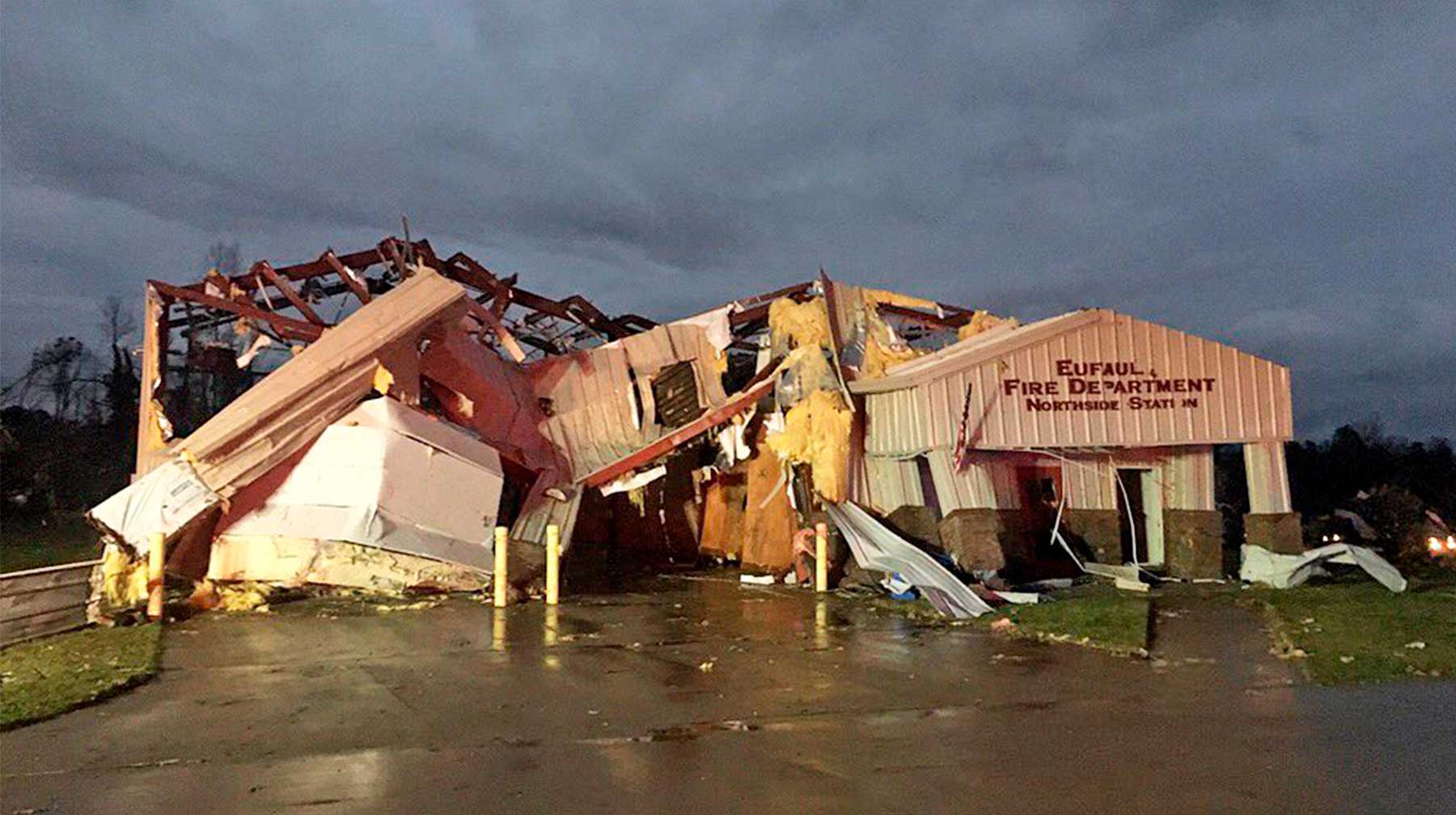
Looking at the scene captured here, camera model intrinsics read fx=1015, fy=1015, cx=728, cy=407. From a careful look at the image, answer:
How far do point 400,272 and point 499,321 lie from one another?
200cm

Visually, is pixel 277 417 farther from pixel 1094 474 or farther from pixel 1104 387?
pixel 1094 474

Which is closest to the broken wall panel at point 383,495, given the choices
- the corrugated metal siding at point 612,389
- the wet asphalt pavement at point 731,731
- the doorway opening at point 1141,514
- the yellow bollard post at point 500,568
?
the yellow bollard post at point 500,568

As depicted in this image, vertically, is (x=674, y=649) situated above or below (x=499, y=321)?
below

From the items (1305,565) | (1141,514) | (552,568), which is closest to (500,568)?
(552,568)

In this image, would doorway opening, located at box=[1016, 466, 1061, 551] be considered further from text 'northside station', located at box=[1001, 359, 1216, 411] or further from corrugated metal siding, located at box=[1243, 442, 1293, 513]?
corrugated metal siding, located at box=[1243, 442, 1293, 513]

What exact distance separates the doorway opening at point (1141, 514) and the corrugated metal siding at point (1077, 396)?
6.10 ft

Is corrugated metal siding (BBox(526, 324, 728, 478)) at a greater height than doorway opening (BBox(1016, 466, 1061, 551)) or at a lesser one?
greater

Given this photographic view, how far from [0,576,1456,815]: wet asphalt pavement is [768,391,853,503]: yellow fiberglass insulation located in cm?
595

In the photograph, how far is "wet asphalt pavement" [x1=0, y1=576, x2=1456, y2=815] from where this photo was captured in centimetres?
590

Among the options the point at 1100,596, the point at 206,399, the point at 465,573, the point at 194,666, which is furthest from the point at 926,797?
the point at 206,399

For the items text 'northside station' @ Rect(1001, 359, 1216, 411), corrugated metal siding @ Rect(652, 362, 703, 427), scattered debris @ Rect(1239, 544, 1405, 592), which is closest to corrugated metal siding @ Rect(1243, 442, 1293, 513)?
scattered debris @ Rect(1239, 544, 1405, 592)

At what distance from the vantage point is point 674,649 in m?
11.3

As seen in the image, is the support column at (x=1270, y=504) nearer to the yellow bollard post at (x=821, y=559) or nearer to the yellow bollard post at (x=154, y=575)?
the yellow bollard post at (x=821, y=559)

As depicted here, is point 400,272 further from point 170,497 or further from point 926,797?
point 926,797
